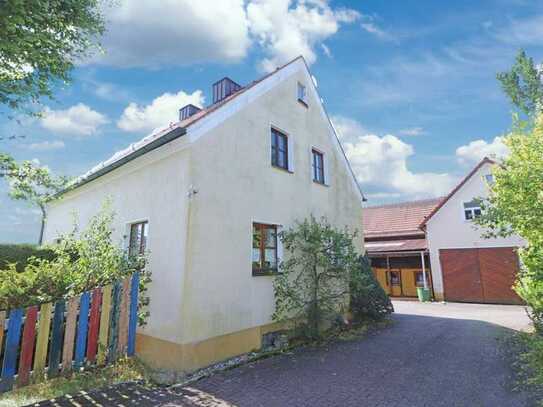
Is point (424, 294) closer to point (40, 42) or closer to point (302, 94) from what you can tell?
point (302, 94)

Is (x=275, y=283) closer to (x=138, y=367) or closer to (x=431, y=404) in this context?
(x=138, y=367)

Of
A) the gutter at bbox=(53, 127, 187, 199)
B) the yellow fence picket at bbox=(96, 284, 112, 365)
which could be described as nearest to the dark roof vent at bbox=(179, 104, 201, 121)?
the gutter at bbox=(53, 127, 187, 199)

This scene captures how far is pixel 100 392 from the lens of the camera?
5.13 meters

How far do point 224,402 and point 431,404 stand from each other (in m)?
3.32

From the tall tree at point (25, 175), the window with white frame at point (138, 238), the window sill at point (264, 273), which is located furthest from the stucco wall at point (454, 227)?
the tall tree at point (25, 175)

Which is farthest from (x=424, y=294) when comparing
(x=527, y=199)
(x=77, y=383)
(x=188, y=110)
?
(x=77, y=383)

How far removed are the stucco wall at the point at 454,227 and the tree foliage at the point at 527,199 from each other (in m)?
11.9

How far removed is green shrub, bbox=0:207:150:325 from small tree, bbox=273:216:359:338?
4.01m

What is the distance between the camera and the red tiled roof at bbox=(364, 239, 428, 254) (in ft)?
64.4

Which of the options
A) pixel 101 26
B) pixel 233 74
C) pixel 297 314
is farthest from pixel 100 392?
pixel 233 74

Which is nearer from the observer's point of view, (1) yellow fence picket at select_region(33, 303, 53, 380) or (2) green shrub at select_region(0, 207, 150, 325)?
(1) yellow fence picket at select_region(33, 303, 53, 380)

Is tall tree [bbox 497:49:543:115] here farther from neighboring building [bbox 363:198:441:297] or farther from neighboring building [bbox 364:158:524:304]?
neighboring building [bbox 363:198:441:297]

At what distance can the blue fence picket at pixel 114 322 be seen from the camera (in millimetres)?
5715

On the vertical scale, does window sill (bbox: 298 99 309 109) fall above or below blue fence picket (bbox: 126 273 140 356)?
above
